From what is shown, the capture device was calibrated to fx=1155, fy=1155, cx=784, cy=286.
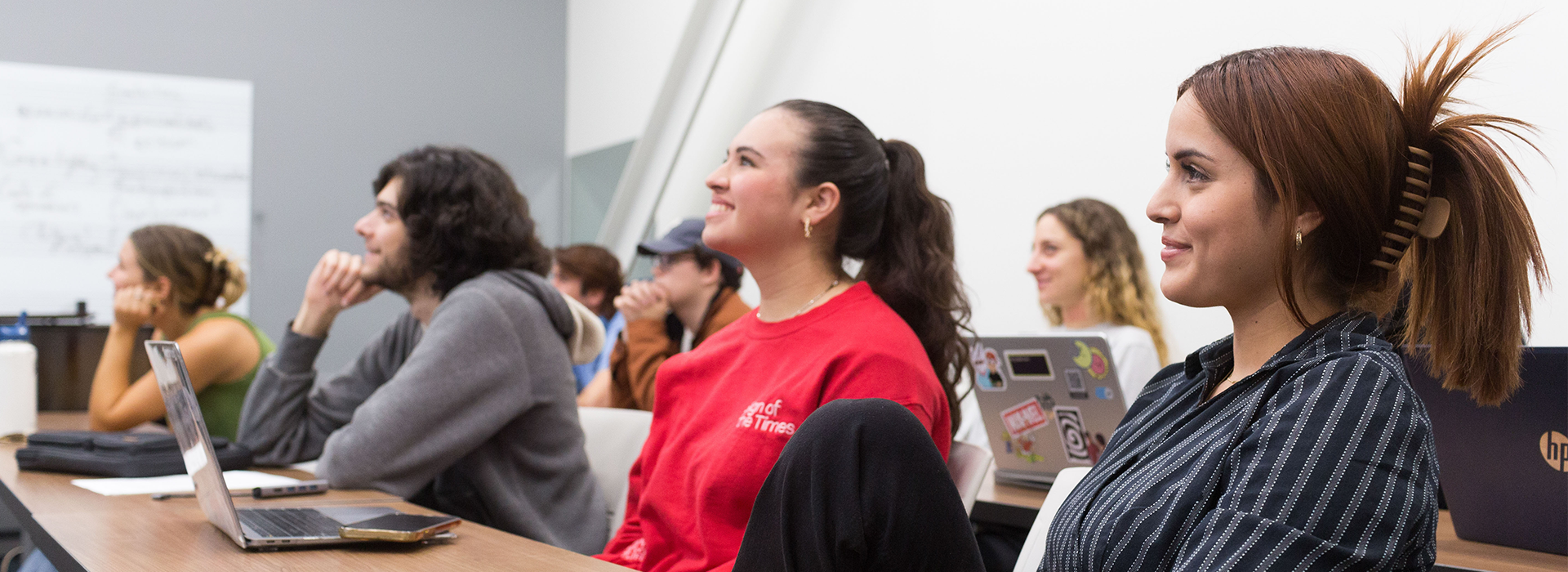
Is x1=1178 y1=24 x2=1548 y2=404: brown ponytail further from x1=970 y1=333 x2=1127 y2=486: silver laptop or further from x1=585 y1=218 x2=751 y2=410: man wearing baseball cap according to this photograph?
x1=585 y1=218 x2=751 y2=410: man wearing baseball cap

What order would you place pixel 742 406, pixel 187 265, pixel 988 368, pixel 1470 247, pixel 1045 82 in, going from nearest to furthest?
pixel 1470 247, pixel 742 406, pixel 988 368, pixel 187 265, pixel 1045 82

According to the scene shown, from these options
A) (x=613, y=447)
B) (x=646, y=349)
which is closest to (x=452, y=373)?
(x=613, y=447)

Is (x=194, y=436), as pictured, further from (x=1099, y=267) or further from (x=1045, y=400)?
(x=1099, y=267)

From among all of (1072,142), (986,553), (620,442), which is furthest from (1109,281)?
(620,442)

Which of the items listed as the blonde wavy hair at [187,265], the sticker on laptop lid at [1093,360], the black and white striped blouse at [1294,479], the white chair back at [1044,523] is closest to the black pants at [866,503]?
the black and white striped blouse at [1294,479]

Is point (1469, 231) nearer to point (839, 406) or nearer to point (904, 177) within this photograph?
point (839, 406)

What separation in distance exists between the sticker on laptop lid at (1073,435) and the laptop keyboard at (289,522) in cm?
123

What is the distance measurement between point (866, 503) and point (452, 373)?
1.15m

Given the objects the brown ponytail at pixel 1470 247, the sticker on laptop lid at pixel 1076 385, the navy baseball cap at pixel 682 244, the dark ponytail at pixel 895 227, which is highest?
the brown ponytail at pixel 1470 247

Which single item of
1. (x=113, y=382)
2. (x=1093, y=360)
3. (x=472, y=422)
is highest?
(x=1093, y=360)

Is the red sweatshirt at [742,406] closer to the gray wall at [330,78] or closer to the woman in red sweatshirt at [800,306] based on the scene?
the woman in red sweatshirt at [800,306]

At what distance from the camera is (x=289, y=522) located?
1.43 meters

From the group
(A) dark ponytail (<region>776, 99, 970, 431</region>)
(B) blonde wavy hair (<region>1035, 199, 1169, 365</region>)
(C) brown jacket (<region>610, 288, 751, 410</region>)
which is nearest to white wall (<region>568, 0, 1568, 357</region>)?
(B) blonde wavy hair (<region>1035, 199, 1169, 365</region>)

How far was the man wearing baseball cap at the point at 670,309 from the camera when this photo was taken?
3.34 m
